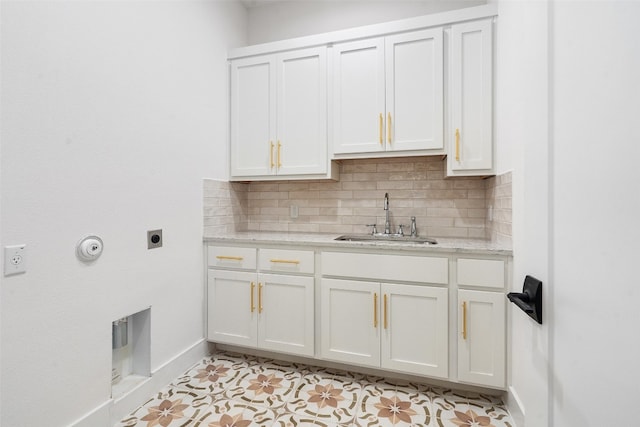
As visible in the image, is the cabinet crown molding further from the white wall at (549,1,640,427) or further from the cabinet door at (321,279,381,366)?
the white wall at (549,1,640,427)

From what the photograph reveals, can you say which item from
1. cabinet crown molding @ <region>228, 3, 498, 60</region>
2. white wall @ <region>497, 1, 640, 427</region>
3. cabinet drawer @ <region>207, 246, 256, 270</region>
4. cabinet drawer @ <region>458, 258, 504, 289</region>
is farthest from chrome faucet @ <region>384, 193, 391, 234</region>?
white wall @ <region>497, 1, 640, 427</region>

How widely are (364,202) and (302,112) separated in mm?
903

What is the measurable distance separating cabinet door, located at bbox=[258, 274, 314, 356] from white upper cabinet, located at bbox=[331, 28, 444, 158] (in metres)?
1.04

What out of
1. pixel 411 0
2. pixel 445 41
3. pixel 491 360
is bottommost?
pixel 491 360

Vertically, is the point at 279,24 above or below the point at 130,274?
above

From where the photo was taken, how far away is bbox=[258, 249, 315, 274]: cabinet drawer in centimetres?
218

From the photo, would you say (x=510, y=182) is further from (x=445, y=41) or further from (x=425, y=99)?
(x=445, y=41)

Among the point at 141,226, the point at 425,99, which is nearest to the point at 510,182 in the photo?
the point at 425,99

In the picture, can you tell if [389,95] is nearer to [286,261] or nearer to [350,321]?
[286,261]

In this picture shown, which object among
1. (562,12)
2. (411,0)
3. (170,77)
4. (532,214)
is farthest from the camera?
(411,0)

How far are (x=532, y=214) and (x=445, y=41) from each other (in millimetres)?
1965

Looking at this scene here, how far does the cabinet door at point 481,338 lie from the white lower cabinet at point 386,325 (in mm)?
99

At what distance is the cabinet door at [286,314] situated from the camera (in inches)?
85.5

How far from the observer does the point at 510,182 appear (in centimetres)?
178
